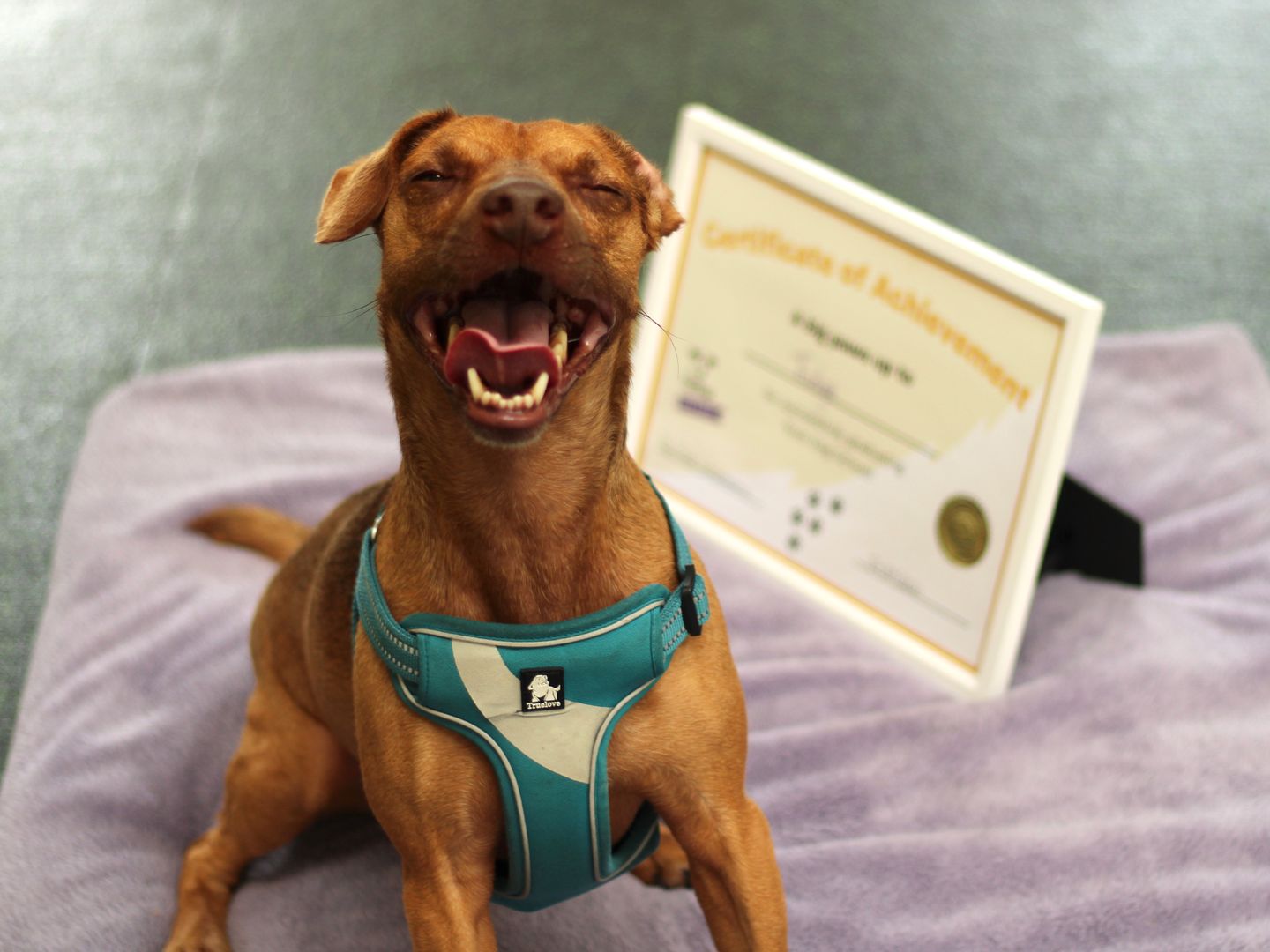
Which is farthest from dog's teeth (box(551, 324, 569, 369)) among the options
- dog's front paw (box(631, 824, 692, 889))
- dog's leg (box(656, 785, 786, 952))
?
dog's front paw (box(631, 824, 692, 889))

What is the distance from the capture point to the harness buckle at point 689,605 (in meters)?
1.66

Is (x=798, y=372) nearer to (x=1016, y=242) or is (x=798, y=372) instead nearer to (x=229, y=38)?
(x=1016, y=242)

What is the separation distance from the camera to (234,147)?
427cm

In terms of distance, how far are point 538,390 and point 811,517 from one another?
4.85ft

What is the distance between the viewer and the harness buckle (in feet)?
5.45

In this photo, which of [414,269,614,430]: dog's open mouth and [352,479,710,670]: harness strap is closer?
[414,269,614,430]: dog's open mouth

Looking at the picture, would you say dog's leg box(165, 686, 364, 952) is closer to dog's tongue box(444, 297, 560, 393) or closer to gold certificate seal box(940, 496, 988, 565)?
dog's tongue box(444, 297, 560, 393)

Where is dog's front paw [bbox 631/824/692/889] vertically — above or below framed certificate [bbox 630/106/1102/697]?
below

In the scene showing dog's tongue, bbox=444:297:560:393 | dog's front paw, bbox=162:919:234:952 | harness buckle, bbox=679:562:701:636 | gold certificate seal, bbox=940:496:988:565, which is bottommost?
dog's front paw, bbox=162:919:234:952

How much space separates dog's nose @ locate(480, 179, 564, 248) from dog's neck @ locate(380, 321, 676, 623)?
0.64 ft

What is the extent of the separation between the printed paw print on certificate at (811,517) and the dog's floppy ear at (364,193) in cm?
137

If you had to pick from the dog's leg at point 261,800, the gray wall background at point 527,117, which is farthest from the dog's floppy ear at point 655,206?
the gray wall background at point 527,117
